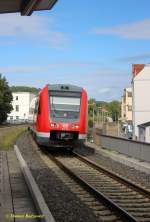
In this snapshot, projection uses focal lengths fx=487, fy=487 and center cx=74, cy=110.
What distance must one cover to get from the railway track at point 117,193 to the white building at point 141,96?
5639cm

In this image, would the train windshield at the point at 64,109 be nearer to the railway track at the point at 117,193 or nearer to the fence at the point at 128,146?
the fence at the point at 128,146

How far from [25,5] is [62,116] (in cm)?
1504

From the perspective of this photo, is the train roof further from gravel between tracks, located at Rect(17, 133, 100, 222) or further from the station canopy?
the station canopy

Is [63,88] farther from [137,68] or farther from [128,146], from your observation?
[137,68]

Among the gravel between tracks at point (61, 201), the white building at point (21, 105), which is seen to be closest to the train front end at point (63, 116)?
the gravel between tracks at point (61, 201)

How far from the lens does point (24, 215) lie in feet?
27.0

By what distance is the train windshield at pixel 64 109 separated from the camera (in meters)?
22.2

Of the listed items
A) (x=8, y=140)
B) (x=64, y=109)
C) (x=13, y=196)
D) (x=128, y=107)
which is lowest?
(x=13, y=196)

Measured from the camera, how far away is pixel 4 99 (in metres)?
101

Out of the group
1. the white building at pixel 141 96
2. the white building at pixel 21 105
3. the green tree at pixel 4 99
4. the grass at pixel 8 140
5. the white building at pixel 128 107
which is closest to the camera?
the grass at pixel 8 140

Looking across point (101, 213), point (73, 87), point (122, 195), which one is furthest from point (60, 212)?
point (73, 87)

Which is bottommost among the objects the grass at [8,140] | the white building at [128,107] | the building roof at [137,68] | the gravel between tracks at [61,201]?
the gravel between tracks at [61,201]

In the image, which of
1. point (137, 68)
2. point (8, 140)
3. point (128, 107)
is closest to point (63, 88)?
point (8, 140)

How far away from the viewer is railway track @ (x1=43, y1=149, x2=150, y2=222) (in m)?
8.94
